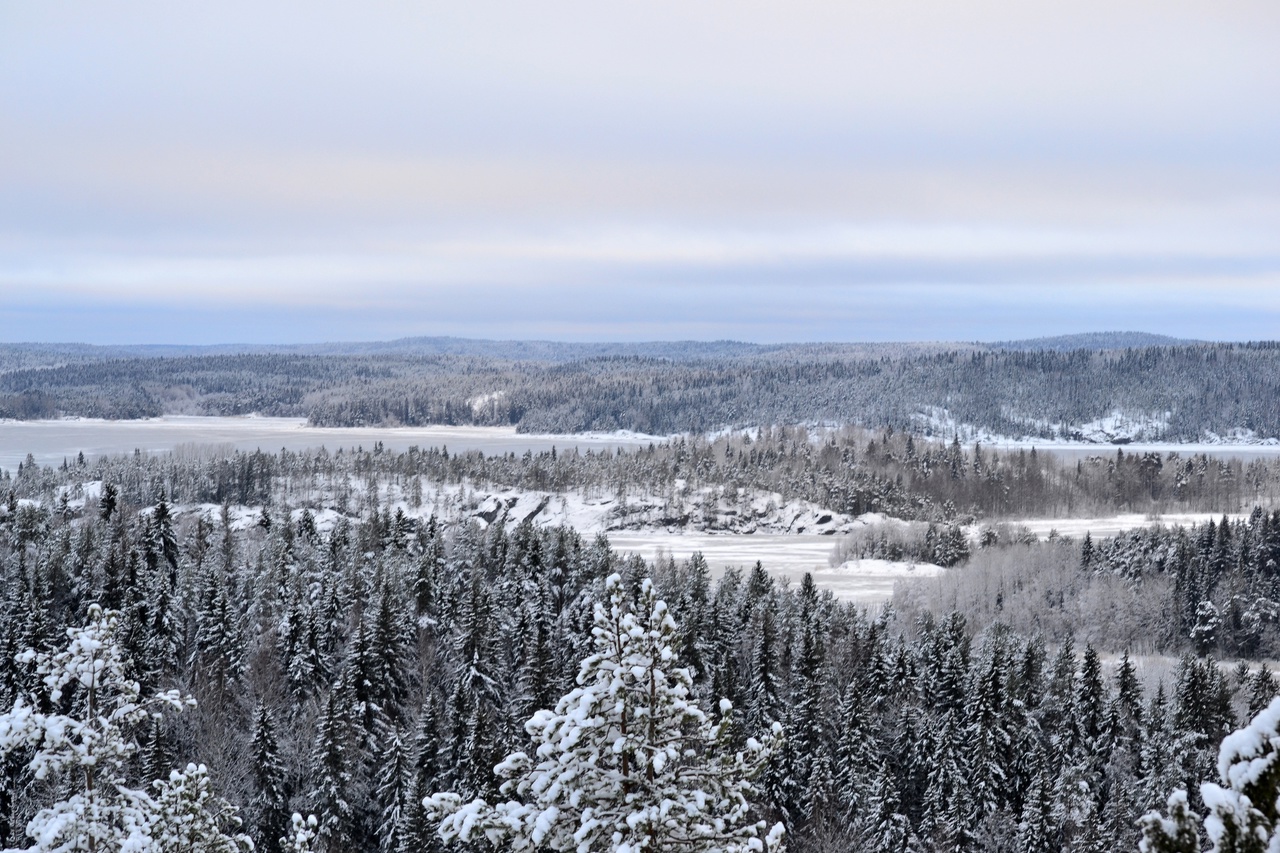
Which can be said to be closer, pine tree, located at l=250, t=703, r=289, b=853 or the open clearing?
pine tree, located at l=250, t=703, r=289, b=853

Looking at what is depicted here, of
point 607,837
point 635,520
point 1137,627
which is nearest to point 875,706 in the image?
point 607,837

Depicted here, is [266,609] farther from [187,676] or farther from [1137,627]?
[1137,627]

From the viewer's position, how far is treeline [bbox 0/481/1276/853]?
42500mm

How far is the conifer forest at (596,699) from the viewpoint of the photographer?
26.9 ft

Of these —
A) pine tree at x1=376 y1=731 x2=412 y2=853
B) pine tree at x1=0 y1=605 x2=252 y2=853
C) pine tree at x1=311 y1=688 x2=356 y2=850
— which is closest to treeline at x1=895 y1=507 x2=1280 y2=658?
pine tree at x1=376 y1=731 x2=412 y2=853

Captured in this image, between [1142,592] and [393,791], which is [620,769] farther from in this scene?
[1142,592]

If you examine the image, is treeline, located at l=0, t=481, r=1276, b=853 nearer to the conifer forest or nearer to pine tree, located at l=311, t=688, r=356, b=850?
pine tree, located at l=311, t=688, r=356, b=850

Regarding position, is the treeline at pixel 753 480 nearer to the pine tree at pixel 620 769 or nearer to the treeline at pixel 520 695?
the treeline at pixel 520 695

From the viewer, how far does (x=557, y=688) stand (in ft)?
162

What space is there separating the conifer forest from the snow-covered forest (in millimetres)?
128

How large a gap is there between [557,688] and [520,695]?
2107mm

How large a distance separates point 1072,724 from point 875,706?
1092cm

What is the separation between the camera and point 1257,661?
93.2m

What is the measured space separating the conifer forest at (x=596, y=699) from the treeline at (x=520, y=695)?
9.1 inches
